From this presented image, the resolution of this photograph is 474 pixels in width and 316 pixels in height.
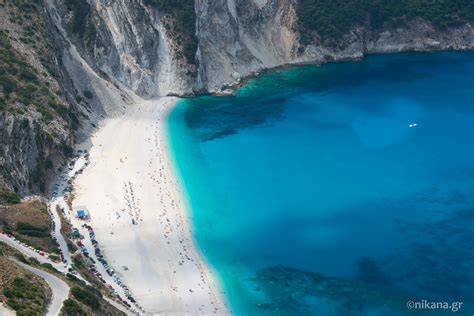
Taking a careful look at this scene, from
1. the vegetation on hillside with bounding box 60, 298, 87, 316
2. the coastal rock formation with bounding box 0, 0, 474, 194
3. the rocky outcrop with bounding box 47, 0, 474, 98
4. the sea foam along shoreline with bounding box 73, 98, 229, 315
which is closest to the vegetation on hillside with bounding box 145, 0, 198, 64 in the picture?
the coastal rock formation with bounding box 0, 0, 474, 194

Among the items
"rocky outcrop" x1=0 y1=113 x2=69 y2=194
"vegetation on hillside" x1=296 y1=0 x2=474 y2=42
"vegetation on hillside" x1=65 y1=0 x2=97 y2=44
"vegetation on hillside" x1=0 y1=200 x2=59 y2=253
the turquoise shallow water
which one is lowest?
the turquoise shallow water

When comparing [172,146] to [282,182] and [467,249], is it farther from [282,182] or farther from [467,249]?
[467,249]

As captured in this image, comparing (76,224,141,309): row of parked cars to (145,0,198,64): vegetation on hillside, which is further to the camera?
(145,0,198,64): vegetation on hillside

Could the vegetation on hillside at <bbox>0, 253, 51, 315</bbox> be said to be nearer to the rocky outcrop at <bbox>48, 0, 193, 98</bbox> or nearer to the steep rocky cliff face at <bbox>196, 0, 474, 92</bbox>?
the rocky outcrop at <bbox>48, 0, 193, 98</bbox>

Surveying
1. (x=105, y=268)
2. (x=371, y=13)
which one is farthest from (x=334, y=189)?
(x=371, y=13)

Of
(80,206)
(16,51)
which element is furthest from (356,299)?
(16,51)

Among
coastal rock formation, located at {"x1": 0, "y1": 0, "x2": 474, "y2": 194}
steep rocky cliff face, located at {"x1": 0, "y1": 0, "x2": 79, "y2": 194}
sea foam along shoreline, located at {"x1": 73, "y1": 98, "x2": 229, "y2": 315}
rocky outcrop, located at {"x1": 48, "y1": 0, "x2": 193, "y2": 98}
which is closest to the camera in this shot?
sea foam along shoreline, located at {"x1": 73, "y1": 98, "x2": 229, "y2": 315}
